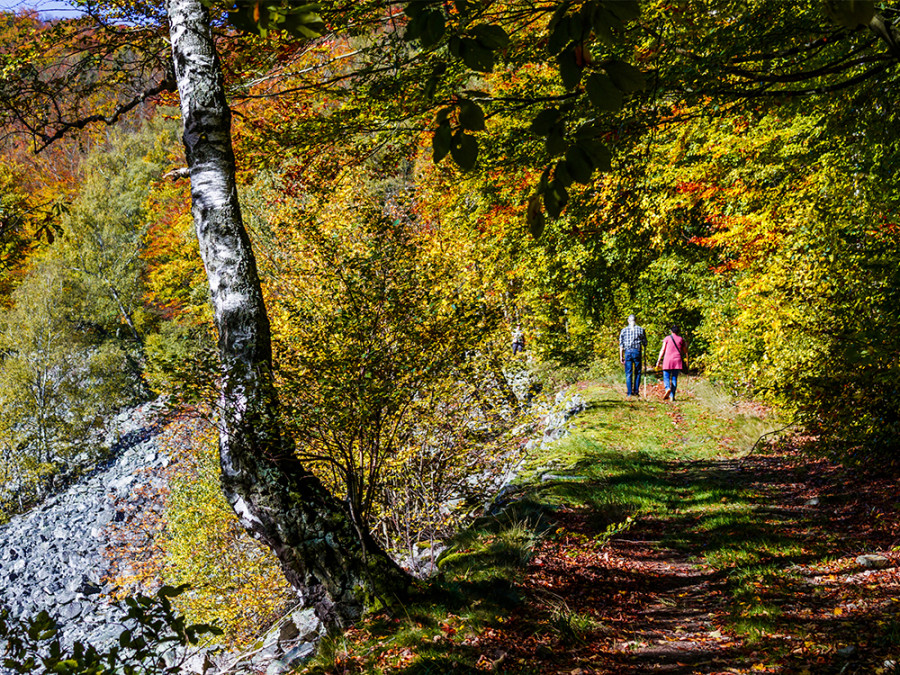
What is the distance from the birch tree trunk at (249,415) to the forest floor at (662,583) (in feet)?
1.08

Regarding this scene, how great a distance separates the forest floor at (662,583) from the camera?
3.16 metres

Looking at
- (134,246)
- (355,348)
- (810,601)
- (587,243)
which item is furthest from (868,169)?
(134,246)

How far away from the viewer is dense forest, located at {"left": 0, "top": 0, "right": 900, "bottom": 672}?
2938 mm

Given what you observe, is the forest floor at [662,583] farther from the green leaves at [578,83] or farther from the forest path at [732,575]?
the green leaves at [578,83]

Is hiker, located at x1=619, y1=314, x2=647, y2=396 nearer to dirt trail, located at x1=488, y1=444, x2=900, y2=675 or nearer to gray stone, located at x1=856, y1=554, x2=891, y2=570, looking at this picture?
dirt trail, located at x1=488, y1=444, x2=900, y2=675

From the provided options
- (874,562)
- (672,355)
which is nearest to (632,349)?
(672,355)

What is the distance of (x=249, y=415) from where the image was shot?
370cm

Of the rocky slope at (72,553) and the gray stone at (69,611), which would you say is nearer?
the rocky slope at (72,553)

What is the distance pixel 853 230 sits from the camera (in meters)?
5.53

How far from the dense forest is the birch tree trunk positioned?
2 cm

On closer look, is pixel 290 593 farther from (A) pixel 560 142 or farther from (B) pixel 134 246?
(B) pixel 134 246

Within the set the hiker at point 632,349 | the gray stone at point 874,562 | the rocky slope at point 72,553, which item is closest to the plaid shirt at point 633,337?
the hiker at point 632,349

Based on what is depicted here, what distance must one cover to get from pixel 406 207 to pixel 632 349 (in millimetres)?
7047

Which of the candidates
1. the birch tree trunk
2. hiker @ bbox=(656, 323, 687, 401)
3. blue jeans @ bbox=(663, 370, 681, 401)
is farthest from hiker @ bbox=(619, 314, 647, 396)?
the birch tree trunk
